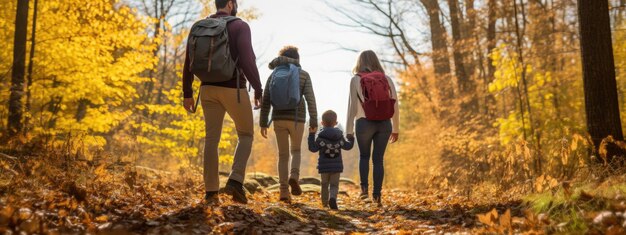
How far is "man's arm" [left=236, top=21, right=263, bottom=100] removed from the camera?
4938 mm

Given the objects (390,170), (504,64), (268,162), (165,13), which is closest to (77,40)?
(504,64)

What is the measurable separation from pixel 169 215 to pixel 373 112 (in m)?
3.35

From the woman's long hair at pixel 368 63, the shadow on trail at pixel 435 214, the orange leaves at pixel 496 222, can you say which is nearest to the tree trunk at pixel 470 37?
the woman's long hair at pixel 368 63

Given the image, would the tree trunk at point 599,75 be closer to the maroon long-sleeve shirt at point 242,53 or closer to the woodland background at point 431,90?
the woodland background at point 431,90

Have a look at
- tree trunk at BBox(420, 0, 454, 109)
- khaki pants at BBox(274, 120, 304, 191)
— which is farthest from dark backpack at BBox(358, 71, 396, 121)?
tree trunk at BBox(420, 0, 454, 109)

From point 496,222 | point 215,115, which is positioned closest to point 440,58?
point 215,115

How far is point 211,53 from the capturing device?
188 inches

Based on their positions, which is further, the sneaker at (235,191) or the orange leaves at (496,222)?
the sneaker at (235,191)

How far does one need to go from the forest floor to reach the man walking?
584 millimetres

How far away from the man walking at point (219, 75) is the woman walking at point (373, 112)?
1963 mm

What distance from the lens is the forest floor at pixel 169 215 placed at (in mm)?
3445

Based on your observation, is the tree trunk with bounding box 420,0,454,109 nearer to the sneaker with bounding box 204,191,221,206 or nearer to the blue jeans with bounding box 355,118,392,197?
the blue jeans with bounding box 355,118,392,197

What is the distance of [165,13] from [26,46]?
14271mm

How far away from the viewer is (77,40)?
10.2 m
